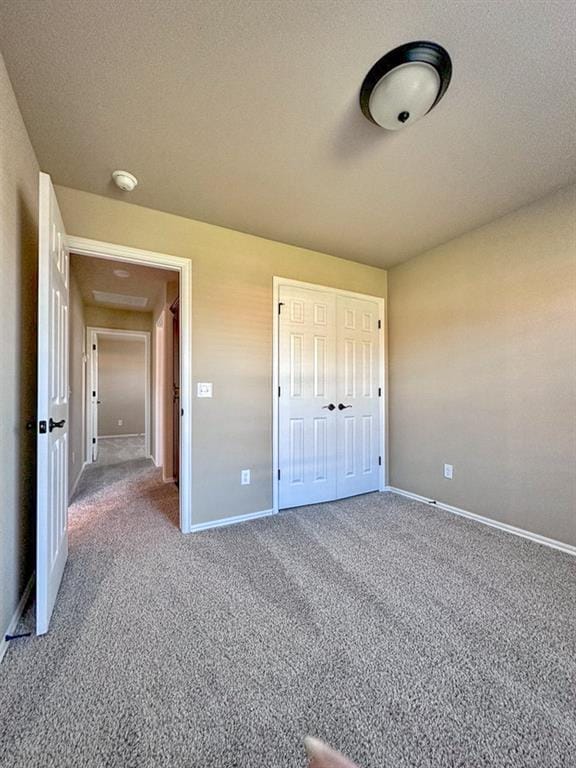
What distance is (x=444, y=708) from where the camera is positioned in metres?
1.09

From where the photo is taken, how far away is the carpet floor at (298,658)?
98 centimetres

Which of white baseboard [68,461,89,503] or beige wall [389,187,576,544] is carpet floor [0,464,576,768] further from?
white baseboard [68,461,89,503]

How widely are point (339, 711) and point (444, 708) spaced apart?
0.36 metres

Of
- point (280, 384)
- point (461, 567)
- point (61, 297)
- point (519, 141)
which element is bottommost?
point (461, 567)

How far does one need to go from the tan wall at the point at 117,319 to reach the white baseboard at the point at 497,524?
4781 mm

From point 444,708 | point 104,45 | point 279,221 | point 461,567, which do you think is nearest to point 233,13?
point 104,45

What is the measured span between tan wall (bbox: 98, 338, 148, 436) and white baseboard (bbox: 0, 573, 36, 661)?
19.2ft

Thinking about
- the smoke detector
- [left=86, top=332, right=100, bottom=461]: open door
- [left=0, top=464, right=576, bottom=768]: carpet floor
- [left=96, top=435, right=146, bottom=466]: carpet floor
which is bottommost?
[left=96, top=435, right=146, bottom=466]: carpet floor

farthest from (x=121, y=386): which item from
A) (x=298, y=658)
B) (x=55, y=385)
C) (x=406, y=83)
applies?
(x=406, y=83)

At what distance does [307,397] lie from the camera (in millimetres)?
3008

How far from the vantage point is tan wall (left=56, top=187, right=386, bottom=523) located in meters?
2.43

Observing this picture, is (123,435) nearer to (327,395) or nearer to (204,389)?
(204,389)

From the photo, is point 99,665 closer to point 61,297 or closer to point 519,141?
point 61,297

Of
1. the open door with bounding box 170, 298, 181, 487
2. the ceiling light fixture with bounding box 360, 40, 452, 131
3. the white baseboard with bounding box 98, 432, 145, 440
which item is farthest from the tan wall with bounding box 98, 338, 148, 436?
the ceiling light fixture with bounding box 360, 40, 452, 131
